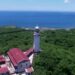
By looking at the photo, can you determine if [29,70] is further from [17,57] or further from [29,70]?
[17,57]

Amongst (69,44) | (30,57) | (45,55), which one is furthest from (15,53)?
(69,44)

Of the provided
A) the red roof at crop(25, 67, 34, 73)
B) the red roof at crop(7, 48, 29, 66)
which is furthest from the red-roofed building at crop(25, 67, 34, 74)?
the red roof at crop(7, 48, 29, 66)

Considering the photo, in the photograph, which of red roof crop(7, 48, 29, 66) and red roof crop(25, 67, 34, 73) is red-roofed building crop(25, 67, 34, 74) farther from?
red roof crop(7, 48, 29, 66)

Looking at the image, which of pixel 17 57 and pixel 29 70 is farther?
pixel 17 57

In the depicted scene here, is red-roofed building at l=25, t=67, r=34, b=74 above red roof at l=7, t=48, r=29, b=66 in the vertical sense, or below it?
below

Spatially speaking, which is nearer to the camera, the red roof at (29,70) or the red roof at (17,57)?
the red roof at (29,70)

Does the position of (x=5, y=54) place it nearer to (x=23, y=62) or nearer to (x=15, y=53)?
(x=15, y=53)

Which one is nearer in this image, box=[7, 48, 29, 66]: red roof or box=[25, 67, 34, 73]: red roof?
box=[25, 67, 34, 73]: red roof

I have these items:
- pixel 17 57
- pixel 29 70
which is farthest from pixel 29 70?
pixel 17 57

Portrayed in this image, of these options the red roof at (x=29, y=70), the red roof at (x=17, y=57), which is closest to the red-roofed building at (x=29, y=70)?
the red roof at (x=29, y=70)

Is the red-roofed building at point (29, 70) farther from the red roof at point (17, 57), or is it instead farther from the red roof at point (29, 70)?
the red roof at point (17, 57)

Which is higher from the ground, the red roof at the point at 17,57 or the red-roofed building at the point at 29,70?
the red roof at the point at 17,57

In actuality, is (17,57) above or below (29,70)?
above
